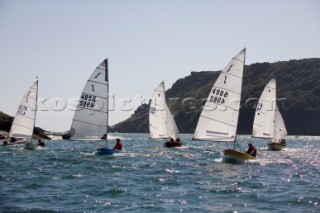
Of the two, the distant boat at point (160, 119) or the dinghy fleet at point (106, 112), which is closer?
the dinghy fleet at point (106, 112)

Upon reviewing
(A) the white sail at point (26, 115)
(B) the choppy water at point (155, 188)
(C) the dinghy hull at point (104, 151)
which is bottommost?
(B) the choppy water at point (155, 188)

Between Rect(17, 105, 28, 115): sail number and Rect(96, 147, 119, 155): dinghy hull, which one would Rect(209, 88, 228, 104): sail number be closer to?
Rect(96, 147, 119, 155): dinghy hull

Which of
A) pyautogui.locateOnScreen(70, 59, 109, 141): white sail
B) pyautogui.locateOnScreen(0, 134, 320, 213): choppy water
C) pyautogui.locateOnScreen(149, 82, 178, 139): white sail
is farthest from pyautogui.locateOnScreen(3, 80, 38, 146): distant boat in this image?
pyautogui.locateOnScreen(0, 134, 320, 213): choppy water

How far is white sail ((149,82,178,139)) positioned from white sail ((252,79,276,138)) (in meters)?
11.9

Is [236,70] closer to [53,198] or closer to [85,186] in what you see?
[85,186]

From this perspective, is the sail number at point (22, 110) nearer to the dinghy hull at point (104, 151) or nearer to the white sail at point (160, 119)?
the dinghy hull at point (104, 151)

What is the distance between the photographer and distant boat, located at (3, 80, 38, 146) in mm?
51469

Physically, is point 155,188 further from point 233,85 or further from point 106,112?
point 106,112

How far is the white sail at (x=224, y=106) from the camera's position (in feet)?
112

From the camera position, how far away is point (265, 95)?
2250 inches

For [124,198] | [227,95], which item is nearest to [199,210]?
[124,198]

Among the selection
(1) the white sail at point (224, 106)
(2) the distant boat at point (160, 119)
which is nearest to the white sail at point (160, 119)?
(2) the distant boat at point (160, 119)

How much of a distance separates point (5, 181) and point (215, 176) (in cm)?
1217

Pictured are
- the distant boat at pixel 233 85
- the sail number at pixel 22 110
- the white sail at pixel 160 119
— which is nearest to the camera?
the distant boat at pixel 233 85
